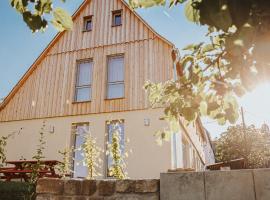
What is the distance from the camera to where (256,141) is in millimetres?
37906

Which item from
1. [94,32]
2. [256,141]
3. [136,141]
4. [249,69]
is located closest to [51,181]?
[249,69]

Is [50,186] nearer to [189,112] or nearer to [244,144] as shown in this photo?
[189,112]

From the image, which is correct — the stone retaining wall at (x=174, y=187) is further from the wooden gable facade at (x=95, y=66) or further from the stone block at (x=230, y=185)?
the wooden gable facade at (x=95, y=66)

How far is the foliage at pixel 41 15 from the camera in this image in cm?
155

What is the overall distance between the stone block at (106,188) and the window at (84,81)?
908 centimetres

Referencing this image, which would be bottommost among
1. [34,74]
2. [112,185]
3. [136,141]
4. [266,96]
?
[112,185]

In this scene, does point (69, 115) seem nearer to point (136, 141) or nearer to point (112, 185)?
point (136, 141)

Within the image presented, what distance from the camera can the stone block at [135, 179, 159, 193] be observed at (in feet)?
13.3

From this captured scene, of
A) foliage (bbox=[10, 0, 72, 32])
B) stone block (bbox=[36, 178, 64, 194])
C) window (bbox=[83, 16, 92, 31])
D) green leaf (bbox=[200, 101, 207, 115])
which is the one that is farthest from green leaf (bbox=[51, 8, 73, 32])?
window (bbox=[83, 16, 92, 31])

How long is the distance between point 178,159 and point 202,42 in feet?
36.4

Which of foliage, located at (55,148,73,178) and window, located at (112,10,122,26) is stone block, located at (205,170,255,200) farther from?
window, located at (112,10,122,26)

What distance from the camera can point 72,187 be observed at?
4465mm

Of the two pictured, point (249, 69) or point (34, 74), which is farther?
point (34, 74)

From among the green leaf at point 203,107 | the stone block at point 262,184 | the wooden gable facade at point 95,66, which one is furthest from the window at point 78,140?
the green leaf at point 203,107
